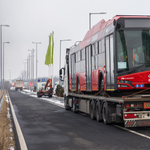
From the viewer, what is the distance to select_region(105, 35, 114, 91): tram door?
13531 mm

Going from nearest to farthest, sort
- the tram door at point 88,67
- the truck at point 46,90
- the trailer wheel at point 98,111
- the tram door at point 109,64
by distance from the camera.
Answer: the tram door at point 109,64 < the trailer wheel at point 98,111 < the tram door at point 88,67 < the truck at point 46,90

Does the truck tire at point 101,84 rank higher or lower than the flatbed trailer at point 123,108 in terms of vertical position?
higher

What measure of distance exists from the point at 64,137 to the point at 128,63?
3475 millimetres

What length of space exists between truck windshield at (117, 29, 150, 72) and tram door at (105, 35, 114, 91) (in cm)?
53

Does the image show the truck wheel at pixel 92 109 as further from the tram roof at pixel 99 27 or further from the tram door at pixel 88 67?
the tram roof at pixel 99 27

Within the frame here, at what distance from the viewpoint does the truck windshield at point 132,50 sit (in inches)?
509

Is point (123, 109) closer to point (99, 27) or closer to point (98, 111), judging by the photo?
point (98, 111)

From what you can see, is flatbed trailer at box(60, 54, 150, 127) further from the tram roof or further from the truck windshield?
the tram roof

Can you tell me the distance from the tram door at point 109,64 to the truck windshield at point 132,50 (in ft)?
1.73

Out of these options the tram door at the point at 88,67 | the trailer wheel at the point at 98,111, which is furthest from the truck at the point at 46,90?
the trailer wheel at the point at 98,111

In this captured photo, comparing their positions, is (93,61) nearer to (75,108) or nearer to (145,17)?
(145,17)

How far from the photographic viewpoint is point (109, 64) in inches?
548

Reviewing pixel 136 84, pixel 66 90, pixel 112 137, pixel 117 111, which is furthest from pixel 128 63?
pixel 66 90

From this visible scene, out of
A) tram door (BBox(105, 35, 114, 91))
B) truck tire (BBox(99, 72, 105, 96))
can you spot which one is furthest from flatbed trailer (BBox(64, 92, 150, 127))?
tram door (BBox(105, 35, 114, 91))
